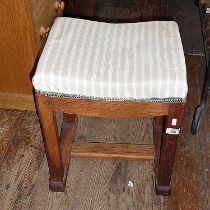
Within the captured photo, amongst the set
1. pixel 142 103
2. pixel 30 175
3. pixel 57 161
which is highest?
pixel 142 103

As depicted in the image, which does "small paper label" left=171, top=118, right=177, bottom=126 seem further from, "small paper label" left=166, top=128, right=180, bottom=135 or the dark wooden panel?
the dark wooden panel

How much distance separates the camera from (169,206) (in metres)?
1.29

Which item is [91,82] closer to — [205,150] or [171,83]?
[171,83]

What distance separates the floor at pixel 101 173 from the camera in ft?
4.27

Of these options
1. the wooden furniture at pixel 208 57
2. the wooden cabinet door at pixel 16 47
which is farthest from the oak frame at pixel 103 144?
the wooden cabinet door at pixel 16 47

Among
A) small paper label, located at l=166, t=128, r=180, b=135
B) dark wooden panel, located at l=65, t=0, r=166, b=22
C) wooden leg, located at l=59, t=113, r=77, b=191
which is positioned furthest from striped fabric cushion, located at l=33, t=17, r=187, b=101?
dark wooden panel, located at l=65, t=0, r=166, b=22

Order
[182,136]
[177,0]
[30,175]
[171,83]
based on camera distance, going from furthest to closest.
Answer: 1. [177,0]
2. [182,136]
3. [30,175]
4. [171,83]

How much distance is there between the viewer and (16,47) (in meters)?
1.43

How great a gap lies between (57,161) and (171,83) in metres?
0.48

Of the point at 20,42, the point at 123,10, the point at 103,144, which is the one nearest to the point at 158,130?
the point at 103,144

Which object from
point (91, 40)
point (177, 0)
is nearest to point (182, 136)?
point (91, 40)

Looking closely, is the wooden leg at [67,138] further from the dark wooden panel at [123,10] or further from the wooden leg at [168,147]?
the dark wooden panel at [123,10]

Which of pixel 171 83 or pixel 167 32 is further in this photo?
pixel 167 32

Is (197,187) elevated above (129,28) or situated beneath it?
situated beneath
